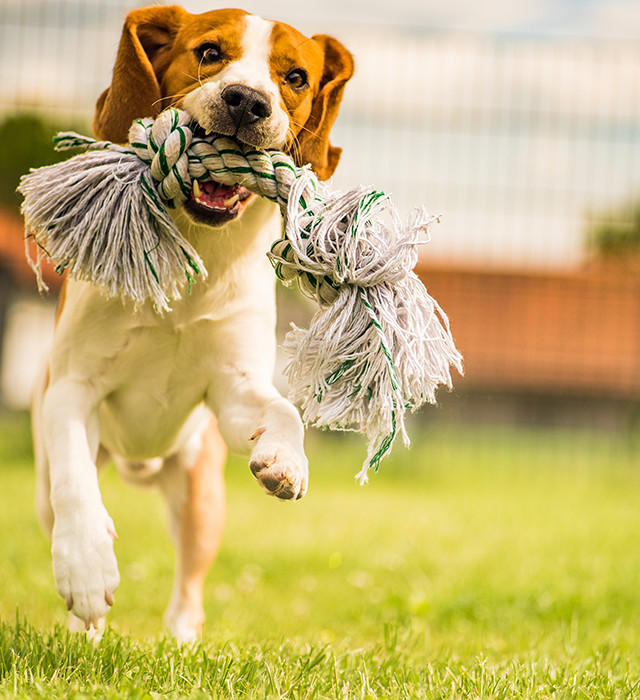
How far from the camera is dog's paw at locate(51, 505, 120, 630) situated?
6.64ft

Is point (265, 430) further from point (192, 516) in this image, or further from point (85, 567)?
point (192, 516)

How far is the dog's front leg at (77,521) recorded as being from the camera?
79.8 inches

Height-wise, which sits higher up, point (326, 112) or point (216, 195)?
point (326, 112)

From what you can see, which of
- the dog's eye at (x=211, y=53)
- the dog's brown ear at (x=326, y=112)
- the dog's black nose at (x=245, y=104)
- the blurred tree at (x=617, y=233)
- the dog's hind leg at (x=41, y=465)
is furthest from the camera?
the blurred tree at (x=617, y=233)

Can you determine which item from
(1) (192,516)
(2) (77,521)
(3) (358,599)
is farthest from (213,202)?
(3) (358,599)

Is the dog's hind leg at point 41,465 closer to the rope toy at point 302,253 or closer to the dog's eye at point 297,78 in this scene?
the rope toy at point 302,253

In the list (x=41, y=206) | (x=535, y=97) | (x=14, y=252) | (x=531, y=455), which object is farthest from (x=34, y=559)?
(x=535, y=97)

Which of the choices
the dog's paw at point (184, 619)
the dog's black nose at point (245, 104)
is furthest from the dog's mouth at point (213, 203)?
the dog's paw at point (184, 619)

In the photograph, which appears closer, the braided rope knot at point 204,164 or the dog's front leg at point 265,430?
the dog's front leg at point 265,430

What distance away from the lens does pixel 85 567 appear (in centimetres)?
203

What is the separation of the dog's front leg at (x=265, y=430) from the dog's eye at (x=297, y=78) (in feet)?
2.67

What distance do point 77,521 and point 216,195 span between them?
0.89 metres

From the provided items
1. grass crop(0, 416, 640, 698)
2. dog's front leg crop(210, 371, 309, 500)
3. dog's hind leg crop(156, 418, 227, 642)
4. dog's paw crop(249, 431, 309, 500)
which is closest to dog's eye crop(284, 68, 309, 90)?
dog's front leg crop(210, 371, 309, 500)

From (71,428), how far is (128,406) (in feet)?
1.21
